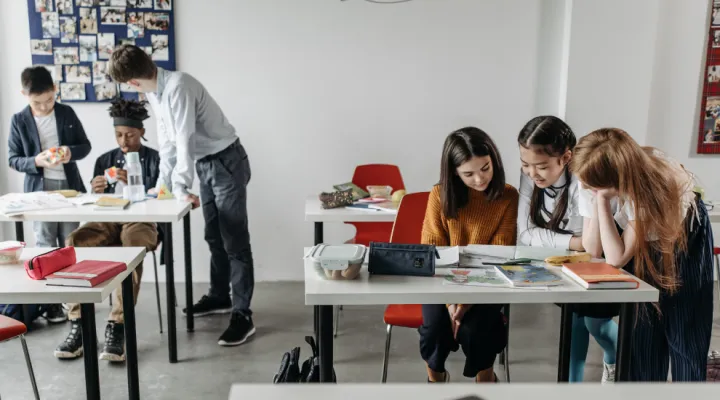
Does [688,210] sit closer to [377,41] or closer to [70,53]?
[377,41]

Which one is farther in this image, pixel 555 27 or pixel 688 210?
pixel 555 27

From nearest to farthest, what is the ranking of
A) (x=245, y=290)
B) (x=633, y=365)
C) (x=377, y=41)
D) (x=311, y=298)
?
(x=311, y=298) → (x=633, y=365) → (x=245, y=290) → (x=377, y=41)

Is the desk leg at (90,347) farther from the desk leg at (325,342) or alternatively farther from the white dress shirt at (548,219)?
the white dress shirt at (548,219)

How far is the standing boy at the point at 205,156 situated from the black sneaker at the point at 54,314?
929 mm

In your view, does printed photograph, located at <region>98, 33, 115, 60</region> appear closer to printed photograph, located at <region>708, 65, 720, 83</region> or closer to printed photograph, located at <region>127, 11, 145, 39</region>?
printed photograph, located at <region>127, 11, 145, 39</region>

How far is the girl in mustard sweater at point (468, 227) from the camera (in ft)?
7.12

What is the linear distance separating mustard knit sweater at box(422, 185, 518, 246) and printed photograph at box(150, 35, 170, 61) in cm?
242

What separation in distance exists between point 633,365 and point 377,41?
274 cm

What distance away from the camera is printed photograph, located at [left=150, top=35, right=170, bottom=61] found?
3947mm

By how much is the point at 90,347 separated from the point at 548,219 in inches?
66.2

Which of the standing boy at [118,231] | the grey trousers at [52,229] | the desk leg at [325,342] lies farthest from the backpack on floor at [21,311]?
the desk leg at [325,342]

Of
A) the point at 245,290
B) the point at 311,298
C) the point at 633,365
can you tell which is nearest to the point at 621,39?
the point at 633,365

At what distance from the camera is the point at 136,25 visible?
12.9 feet

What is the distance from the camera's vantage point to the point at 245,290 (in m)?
3.28
